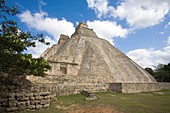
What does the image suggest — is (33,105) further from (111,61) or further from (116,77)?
(111,61)

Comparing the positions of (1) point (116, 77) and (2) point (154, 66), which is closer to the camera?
(1) point (116, 77)

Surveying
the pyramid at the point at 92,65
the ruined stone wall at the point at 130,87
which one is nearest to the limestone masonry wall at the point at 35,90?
the ruined stone wall at the point at 130,87

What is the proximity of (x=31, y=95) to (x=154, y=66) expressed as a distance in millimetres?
54319

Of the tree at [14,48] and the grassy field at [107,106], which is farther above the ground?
the tree at [14,48]

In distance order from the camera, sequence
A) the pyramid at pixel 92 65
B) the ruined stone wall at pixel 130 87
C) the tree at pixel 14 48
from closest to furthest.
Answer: the tree at pixel 14 48 → the ruined stone wall at pixel 130 87 → the pyramid at pixel 92 65

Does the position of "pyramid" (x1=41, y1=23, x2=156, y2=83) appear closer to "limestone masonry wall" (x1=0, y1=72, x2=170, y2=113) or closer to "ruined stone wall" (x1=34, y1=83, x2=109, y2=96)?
"ruined stone wall" (x1=34, y1=83, x2=109, y2=96)

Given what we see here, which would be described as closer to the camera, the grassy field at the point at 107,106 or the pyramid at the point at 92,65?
the grassy field at the point at 107,106

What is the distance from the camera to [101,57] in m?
28.6

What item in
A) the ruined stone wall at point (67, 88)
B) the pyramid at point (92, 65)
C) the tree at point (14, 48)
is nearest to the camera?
the tree at point (14, 48)

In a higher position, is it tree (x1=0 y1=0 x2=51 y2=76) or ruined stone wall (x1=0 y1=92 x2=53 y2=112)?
tree (x1=0 y1=0 x2=51 y2=76)

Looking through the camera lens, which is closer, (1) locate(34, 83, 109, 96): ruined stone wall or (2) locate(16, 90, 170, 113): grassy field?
(2) locate(16, 90, 170, 113): grassy field

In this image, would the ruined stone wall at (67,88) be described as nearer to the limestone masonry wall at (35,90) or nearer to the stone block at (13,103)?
the limestone masonry wall at (35,90)

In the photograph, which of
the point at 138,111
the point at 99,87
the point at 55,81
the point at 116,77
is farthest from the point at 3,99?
the point at 116,77

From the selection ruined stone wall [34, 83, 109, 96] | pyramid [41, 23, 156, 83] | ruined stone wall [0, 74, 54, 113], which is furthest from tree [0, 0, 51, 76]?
pyramid [41, 23, 156, 83]
